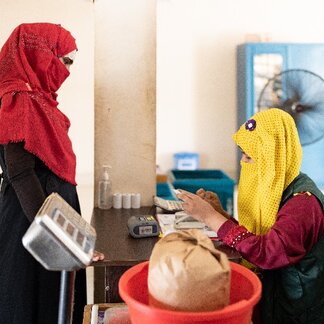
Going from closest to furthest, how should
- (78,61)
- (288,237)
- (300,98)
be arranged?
(288,237)
(78,61)
(300,98)

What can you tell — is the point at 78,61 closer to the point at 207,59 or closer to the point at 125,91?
the point at 207,59

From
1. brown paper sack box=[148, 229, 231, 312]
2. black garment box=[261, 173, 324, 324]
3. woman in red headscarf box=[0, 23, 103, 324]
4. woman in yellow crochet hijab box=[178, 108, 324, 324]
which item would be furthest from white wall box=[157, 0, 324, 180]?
brown paper sack box=[148, 229, 231, 312]

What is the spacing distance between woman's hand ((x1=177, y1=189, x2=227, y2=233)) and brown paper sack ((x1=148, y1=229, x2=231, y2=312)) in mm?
767

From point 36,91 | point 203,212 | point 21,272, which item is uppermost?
point 36,91

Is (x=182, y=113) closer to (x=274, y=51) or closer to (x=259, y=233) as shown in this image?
(x=274, y=51)

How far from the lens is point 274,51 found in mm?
4402

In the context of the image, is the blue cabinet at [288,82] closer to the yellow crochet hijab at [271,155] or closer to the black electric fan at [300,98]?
the black electric fan at [300,98]

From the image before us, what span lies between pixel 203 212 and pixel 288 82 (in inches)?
113

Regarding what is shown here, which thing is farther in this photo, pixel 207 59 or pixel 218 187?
pixel 207 59

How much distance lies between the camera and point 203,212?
1801mm

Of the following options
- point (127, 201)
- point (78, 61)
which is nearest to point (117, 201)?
point (127, 201)

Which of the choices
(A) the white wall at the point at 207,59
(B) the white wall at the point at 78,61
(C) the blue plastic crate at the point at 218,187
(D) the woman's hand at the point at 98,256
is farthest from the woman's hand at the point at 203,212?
(A) the white wall at the point at 207,59

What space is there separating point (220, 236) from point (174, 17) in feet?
10.6

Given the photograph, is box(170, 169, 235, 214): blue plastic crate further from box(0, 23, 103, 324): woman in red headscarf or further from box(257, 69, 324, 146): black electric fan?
box(0, 23, 103, 324): woman in red headscarf
